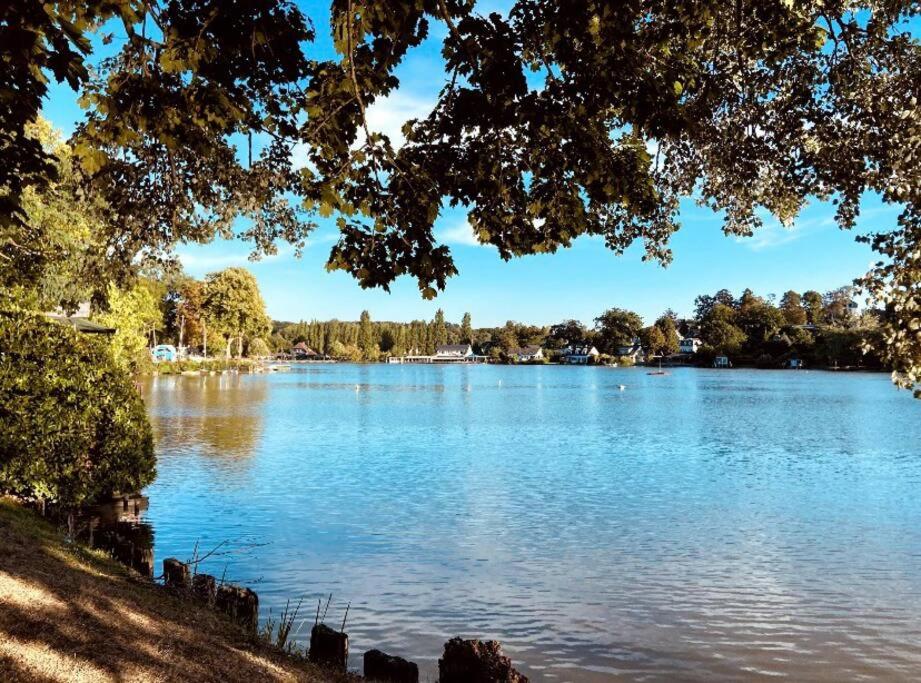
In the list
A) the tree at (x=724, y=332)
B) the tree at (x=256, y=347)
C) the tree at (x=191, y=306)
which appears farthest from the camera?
the tree at (x=724, y=332)

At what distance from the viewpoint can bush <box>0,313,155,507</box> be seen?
12180mm

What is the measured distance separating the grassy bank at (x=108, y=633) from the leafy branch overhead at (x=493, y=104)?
3675mm

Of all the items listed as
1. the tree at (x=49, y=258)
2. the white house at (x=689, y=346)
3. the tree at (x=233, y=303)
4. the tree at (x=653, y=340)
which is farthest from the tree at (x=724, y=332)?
the tree at (x=49, y=258)

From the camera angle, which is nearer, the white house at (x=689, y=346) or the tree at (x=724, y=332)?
the tree at (x=724, y=332)

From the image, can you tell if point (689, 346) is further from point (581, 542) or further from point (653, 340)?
point (581, 542)

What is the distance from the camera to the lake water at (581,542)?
1012cm

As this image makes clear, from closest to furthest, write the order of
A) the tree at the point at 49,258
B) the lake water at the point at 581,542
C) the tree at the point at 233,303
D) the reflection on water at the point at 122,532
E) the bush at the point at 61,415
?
the tree at the point at 49,258, the lake water at the point at 581,542, the reflection on water at the point at 122,532, the bush at the point at 61,415, the tree at the point at 233,303

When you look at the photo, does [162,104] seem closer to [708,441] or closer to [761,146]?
[761,146]

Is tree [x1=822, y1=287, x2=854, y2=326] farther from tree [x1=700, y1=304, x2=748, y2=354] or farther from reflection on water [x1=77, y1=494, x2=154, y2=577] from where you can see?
reflection on water [x1=77, y1=494, x2=154, y2=577]

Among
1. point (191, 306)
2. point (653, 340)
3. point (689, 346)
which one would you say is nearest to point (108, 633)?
point (191, 306)

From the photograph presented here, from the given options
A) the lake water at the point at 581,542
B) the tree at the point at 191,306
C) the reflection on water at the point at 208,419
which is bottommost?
the lake water at the point at 581,542

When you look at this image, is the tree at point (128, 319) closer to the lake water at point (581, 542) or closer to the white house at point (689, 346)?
the lake water at point (581, 542)

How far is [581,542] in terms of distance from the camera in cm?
1562

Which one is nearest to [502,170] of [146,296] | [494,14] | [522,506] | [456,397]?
[494,14]
